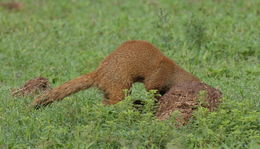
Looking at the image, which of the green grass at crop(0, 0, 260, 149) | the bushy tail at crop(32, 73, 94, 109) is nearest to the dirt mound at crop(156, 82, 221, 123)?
the green grass at crop(0, 0, 260, 149)

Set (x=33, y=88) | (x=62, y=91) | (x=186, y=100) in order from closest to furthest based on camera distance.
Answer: (x=186, y=100) < (x=62, y=91) < (x=33, y=88)

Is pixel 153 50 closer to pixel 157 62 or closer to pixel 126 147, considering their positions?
pixel 157 62

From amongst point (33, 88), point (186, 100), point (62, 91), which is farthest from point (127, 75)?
point (33, 88)

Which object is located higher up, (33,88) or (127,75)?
(127,75)

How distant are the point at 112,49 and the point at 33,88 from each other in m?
2.81

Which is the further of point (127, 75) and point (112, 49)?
point (112, 49)

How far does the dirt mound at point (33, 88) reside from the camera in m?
7.54

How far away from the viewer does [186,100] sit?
6340 mm

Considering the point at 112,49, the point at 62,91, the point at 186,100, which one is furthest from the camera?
the point at 112,49

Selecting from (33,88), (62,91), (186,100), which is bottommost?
(33,88)

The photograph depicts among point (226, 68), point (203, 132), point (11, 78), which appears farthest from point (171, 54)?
point (203, 132)

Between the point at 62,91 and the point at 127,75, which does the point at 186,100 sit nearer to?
the point at 127,75

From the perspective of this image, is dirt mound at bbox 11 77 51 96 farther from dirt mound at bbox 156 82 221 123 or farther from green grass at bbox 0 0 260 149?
dirt mound at bbox 156 82 221 123

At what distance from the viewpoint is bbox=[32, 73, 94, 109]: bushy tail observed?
6.86m
